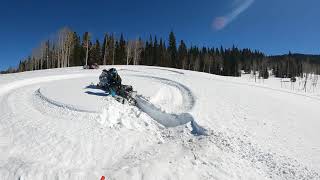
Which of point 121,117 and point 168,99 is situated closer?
point 121,117

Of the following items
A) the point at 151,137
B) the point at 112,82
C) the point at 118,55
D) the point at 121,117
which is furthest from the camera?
the point at 118,55

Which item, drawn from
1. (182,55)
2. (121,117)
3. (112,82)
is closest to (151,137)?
(121,117)

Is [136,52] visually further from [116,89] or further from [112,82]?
[116,89]

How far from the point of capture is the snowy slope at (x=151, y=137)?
12.2 meters

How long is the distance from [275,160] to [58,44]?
71.6 metres

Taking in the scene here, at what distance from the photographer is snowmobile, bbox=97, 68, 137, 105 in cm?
2055

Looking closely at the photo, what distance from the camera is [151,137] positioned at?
51.9ft

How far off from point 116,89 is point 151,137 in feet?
23.1

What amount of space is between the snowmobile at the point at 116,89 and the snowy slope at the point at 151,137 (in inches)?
26.0

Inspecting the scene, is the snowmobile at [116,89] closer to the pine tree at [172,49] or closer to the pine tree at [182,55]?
the pine tree at [172,49]

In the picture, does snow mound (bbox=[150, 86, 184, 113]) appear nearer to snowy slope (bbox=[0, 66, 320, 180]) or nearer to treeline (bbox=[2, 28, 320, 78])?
snowy slope (bbox=[0, 66, 320, 180])

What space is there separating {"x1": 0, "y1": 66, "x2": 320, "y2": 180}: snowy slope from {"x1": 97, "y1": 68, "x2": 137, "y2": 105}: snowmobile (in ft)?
2.16

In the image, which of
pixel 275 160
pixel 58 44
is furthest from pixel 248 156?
pixel 58 44

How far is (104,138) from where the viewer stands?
47.8 ft
